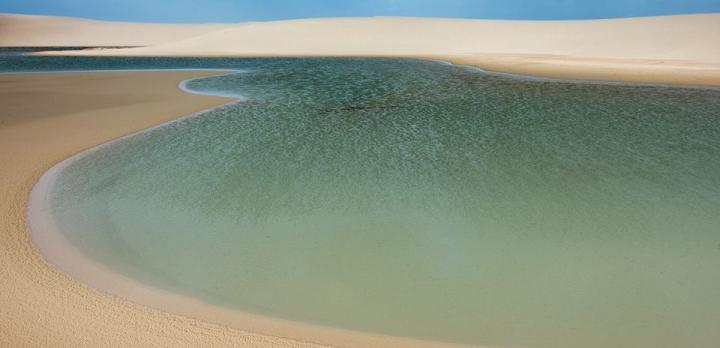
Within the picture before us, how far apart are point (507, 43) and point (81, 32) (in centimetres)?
7838

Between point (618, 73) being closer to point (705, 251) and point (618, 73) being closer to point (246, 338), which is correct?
point (705, 251)

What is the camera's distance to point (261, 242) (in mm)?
4488

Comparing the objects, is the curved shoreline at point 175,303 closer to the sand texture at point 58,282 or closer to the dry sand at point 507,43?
the sand texture at point 58,282

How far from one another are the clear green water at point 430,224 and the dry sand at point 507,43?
13423 mm

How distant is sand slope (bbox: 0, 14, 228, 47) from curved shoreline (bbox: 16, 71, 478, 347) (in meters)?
81.0

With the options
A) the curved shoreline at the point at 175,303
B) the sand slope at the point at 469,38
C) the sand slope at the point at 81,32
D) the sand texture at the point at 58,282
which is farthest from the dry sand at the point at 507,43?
the curved shoreline at the point at 175,303

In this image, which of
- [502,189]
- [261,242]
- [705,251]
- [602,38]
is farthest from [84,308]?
[602,38]

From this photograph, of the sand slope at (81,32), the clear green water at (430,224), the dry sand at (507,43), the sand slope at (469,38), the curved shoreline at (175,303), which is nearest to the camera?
the curved shoreline at (175,303)

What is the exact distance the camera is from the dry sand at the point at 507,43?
2245cm

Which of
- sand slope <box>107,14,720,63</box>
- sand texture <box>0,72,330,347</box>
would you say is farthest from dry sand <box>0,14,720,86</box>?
sand texture <box>0,72,330,347</box>

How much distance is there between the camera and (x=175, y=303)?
11.2ft

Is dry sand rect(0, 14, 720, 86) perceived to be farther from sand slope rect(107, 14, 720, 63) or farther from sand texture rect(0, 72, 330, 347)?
sand texture rect(0, 72, 330, 347)

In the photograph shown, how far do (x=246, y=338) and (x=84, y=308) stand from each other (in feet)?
3.84

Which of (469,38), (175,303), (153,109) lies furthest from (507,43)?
(175,303)
